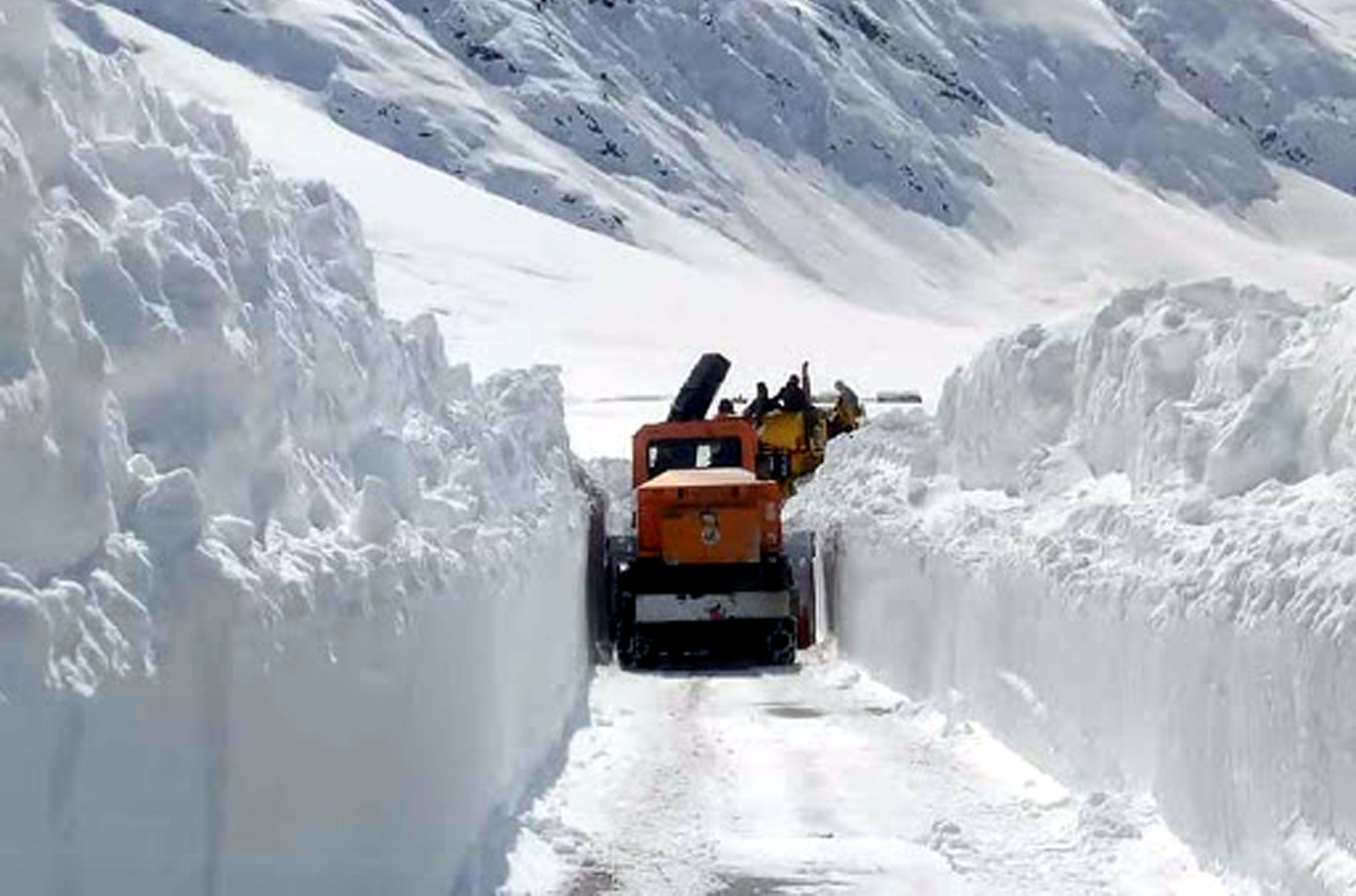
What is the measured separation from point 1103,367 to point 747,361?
52.9 meters

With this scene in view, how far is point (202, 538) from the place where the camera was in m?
5.57

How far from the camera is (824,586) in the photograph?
81.1 ft

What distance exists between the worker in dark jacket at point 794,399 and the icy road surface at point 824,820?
15939 mm

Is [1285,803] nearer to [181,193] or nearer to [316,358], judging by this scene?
[316,358]

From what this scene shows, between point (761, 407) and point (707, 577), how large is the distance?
10710mm

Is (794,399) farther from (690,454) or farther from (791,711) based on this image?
(791,711)

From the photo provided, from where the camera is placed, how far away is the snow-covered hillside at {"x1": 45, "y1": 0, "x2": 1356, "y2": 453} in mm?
80438

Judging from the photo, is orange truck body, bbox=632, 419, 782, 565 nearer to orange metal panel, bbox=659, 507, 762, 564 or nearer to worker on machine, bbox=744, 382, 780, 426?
orange metal panel, bbox=659, 507, 762, 564

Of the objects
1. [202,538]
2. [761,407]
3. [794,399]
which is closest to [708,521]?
[761,407]

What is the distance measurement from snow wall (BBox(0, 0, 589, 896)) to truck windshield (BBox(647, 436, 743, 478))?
1601cm

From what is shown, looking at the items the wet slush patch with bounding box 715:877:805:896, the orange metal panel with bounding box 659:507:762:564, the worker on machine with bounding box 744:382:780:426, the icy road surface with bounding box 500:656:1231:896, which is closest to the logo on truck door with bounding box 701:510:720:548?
the orange metal panel with bounding box 659:507:762:564

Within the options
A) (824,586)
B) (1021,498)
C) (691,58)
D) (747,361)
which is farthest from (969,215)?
(1021,498)

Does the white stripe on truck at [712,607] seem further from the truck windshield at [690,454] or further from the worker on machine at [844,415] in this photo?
the worker on machine at [844,415]

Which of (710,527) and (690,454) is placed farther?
(690,454)
